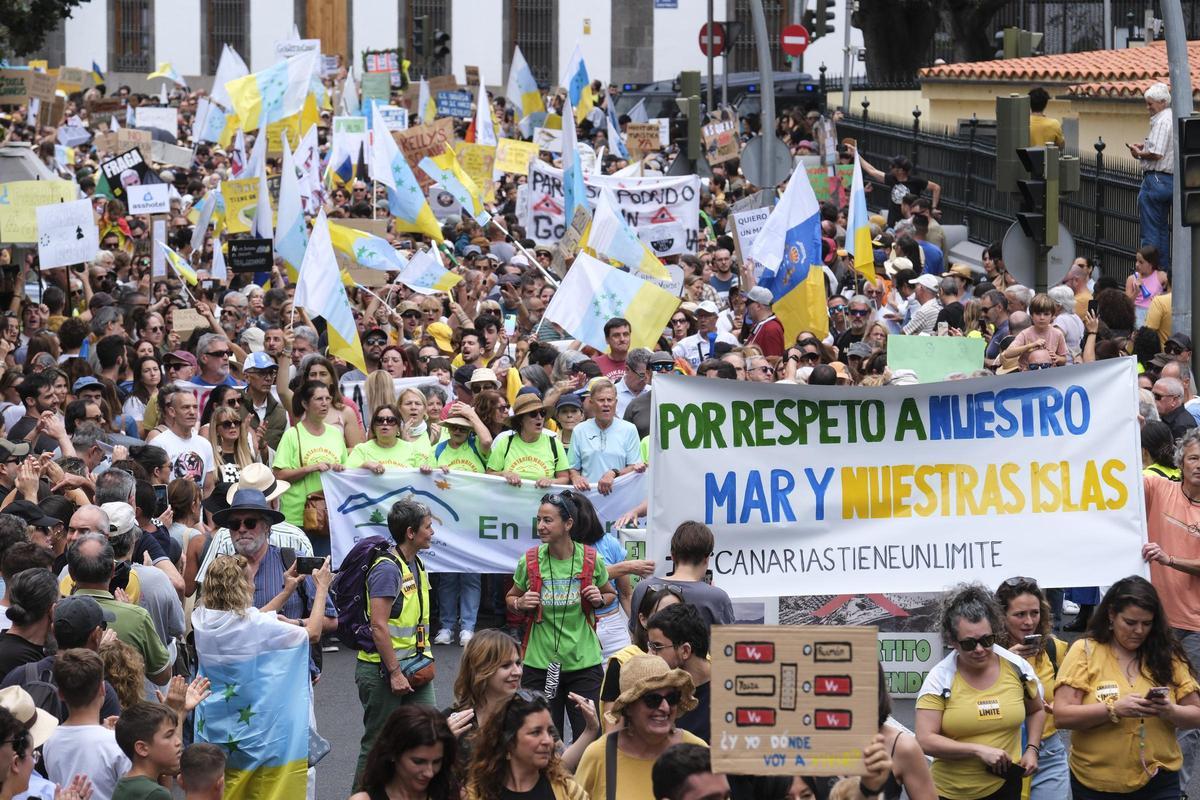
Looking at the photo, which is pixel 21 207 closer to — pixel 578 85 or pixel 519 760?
pixel 519 760

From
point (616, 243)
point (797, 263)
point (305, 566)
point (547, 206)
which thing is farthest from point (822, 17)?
point (305, 566)

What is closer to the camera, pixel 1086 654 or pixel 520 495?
pixel 1086 654

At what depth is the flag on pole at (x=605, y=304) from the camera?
44.3 ft

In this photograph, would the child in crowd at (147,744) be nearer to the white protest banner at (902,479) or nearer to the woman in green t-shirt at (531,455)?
the white protest banner at (902,479)

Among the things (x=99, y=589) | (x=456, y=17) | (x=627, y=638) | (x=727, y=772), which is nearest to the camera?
(x=727, y=772)

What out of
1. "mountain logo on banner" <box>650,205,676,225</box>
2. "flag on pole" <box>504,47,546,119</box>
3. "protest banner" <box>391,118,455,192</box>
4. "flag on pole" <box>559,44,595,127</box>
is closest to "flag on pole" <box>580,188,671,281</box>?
"mountain logo on banner" <box>650,205,676,225</box>

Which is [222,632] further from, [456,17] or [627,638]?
A: [456,17]

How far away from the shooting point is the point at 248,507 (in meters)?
7.97

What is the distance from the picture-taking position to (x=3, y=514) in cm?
802

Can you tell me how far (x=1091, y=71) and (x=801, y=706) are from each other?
67.6ft

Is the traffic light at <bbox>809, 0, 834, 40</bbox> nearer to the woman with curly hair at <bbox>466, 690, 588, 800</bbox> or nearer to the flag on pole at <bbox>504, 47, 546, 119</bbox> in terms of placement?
the flag on pole at <bbox>504, 47, 546, 119</bbox>

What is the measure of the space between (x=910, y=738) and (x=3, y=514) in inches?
156

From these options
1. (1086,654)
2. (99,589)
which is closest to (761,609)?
(1086,654)

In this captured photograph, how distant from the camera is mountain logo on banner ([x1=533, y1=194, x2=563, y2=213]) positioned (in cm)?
1925
